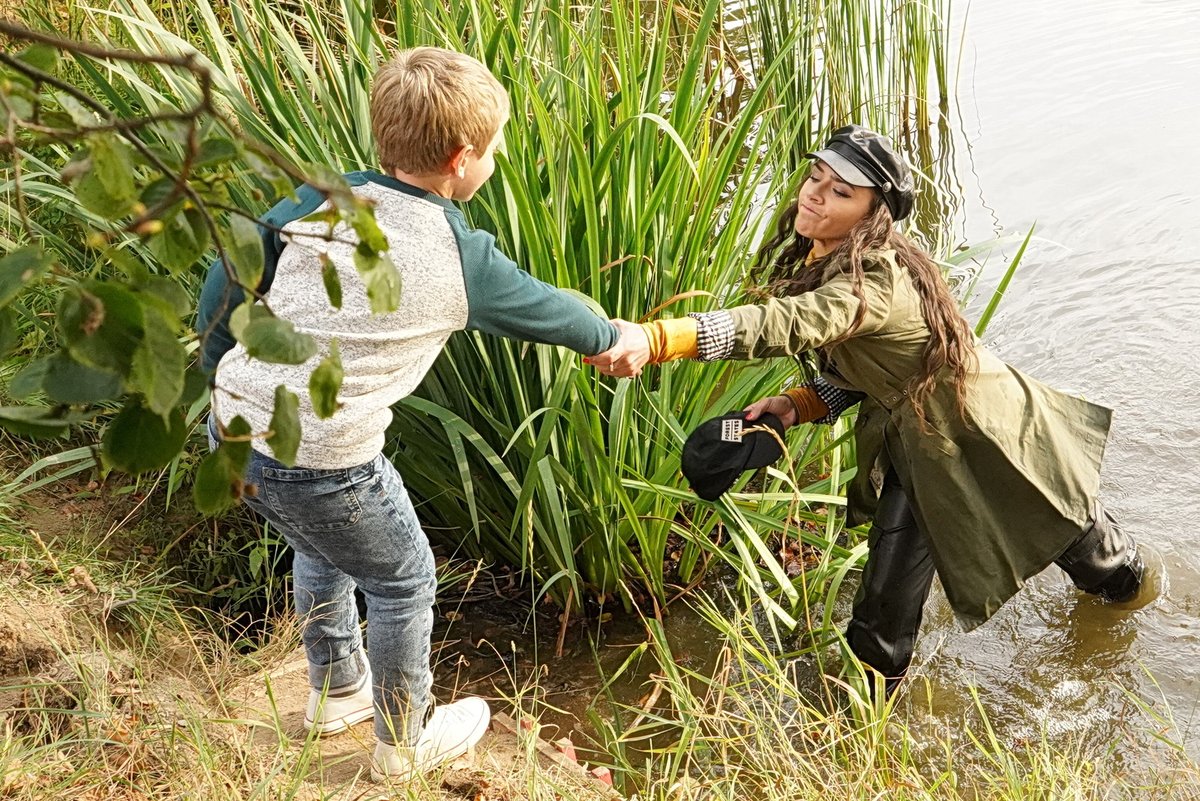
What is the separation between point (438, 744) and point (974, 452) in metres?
1.28

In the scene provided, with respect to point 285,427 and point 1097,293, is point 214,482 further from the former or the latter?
point 1097,293

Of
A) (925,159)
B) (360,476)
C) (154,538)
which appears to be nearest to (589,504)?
(360,476)

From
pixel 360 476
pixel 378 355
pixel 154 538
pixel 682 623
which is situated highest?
pixel 378 355

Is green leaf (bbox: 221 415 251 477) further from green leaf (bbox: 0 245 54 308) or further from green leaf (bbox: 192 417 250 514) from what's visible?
green leaf (bbox: 0 245 54 308)

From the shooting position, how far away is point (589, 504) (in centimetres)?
275

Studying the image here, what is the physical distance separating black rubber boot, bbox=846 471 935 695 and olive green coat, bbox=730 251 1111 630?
83mm

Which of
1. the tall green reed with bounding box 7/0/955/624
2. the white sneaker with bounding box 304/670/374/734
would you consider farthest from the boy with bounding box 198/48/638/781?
the tall green reed with bounding box 7/0/955/624

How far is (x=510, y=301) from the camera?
5.95 ft

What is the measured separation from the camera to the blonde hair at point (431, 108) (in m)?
1.70

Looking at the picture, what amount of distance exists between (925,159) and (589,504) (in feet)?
12.2

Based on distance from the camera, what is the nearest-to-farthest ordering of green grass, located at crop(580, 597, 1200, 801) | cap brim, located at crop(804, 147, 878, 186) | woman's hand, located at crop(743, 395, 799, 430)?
green grass, located at crop(580, 597, 1200, 801) → cap brim, located at crop(804, 147, 878, 186) → woman's hand, located at crop(743, 395, 799, 430)

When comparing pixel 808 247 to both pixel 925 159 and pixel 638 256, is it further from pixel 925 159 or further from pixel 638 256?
pixel 925 159

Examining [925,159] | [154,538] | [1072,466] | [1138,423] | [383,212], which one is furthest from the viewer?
[925,159]

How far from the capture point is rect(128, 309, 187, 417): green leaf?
62 centimetres
